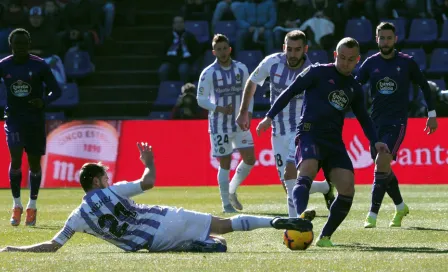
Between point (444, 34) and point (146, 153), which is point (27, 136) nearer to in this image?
point (146, 153)

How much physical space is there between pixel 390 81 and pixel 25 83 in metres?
4.35

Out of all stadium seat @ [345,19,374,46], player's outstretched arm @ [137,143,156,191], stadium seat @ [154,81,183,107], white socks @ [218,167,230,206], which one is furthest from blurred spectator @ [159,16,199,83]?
player's outstretched arm @ [137,143,156,191]

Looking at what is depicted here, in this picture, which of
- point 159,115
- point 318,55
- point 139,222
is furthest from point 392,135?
point 159,115

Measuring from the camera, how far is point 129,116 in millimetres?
25641

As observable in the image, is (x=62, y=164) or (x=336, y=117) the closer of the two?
(x=336, y=117)

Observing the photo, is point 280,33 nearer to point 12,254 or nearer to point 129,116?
point 129,116

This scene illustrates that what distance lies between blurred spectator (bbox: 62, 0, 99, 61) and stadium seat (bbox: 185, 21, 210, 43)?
89.8 inches

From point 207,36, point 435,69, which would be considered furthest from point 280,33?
point 435,69

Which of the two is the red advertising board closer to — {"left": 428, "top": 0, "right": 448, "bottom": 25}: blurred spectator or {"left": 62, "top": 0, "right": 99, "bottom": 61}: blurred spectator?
{"left": 62, "top": 0, "right": 99, "bottom": 61}: blurred spectator

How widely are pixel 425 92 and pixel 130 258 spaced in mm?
4583

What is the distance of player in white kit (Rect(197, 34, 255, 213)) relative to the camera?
15.5m

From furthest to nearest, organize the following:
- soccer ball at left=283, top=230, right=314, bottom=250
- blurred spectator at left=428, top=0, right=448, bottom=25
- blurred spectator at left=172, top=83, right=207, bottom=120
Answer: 1. blurred spectator at left=428, top=0, right=448, bottom=25
2. blurred spectator at left=172, top=83, right=207, bottom=120
3. soccer ball at left=283, top=230, right=314, bottom=250

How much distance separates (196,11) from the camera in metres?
26.6

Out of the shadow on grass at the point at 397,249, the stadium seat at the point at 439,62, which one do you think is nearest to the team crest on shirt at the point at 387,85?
the shadow on grass at the point at 397,249
